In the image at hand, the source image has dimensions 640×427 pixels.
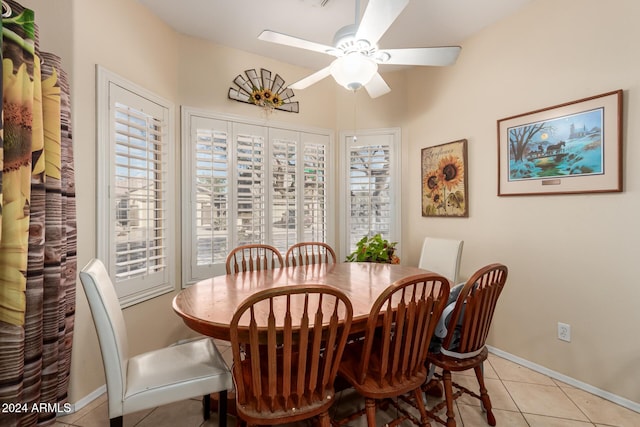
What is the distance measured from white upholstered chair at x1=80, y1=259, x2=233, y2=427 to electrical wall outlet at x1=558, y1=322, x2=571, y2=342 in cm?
239

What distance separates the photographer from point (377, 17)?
5.28ft

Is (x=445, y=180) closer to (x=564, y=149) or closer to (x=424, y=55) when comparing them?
(x=564, y=149)

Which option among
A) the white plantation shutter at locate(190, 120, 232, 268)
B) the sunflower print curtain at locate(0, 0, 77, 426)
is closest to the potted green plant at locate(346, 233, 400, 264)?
the white plantation shutter at locate(190, 120, 232, 268)

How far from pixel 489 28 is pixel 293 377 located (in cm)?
325

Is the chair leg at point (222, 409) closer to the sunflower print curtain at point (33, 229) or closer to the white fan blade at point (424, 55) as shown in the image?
the sunflower print curtain at point (33, 229)

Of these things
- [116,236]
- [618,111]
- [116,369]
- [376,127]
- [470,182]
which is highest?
[376,127]

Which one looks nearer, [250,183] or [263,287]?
[263,287]

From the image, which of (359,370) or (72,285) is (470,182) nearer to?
(359,370)

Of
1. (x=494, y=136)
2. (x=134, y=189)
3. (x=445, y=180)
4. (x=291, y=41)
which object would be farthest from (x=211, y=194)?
(x=494, y=136)

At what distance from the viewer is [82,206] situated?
1978 millimetres

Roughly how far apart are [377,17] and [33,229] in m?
2.08

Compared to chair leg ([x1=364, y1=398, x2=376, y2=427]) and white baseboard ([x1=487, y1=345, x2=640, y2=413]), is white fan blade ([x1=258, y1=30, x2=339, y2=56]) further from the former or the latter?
white baseboard ([x1=487, y1=345, x2=640, y2=413])

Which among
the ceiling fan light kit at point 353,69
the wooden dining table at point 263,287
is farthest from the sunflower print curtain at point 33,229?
the ceiling fan light kit at point 353,69

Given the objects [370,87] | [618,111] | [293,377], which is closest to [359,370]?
[293,377]
